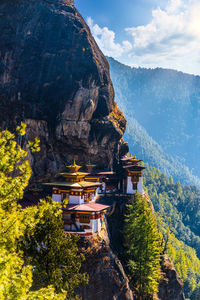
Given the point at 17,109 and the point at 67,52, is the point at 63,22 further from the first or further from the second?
the point at 17,109

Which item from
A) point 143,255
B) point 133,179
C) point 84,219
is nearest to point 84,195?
point 84,219

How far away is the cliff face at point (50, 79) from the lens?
34.5m

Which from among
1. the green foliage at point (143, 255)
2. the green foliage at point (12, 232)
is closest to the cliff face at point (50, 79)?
the green foliage at point (143, 255)

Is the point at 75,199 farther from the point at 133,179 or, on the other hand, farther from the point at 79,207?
the point at 133,179

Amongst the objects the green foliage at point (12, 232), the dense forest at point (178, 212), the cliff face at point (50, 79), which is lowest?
the dense forest at point (178, 212)

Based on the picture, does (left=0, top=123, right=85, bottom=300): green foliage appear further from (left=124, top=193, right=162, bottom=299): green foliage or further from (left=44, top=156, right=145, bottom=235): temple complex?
(left=124, top=193, right=162, bottom=299): green foliage

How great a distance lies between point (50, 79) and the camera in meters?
36.5

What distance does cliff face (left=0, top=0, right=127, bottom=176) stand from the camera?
3453 cm

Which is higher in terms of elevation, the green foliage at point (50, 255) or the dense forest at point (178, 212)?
the green foliage at point (50, 255)

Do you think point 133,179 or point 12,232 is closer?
point 12,232

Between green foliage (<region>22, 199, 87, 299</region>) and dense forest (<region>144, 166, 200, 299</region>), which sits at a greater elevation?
green foliage (<region>22, 199, 87, 299</region>)

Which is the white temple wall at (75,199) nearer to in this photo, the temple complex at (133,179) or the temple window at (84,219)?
the temple window at (84,219)

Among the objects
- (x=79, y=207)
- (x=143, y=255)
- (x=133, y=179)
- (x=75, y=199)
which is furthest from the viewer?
(x=133, y=179)

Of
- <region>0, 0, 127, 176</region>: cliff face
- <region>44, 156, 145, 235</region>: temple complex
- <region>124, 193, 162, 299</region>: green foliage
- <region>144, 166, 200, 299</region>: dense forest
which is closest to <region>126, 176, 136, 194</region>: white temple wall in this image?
<region>44, 156, 145, 235</region>: temple complex
